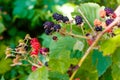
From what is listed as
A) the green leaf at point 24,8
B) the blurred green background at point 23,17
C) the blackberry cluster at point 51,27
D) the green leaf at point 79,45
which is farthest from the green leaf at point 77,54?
the green leaf at point 24,8

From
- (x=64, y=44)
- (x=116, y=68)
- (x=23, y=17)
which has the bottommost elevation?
(x=116, y=68)

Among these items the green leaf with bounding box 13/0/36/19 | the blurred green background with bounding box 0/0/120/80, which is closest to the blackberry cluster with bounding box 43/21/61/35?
the blurred green background with bounding box 0/0/120/80

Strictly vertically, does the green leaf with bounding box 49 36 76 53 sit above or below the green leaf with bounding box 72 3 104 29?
below

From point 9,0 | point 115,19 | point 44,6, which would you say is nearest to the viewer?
point 115,19

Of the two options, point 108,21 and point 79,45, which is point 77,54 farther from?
point 108,21

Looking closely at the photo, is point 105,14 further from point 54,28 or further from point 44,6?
point 44,6

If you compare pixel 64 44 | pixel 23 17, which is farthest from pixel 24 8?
pixel 64 44

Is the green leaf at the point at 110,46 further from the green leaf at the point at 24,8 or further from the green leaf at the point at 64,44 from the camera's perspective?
the green leaf at the point at 24,8

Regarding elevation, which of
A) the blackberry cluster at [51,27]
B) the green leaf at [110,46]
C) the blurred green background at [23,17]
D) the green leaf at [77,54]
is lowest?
the green leaf at [110,46]

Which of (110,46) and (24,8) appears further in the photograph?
(24,8)

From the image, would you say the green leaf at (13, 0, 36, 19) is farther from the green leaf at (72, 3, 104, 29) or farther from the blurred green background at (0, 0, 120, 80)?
the green leaf at (72, 3, 104, 29)

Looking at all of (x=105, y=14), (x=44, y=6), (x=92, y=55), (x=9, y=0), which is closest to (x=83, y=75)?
(x=92, y=55)
